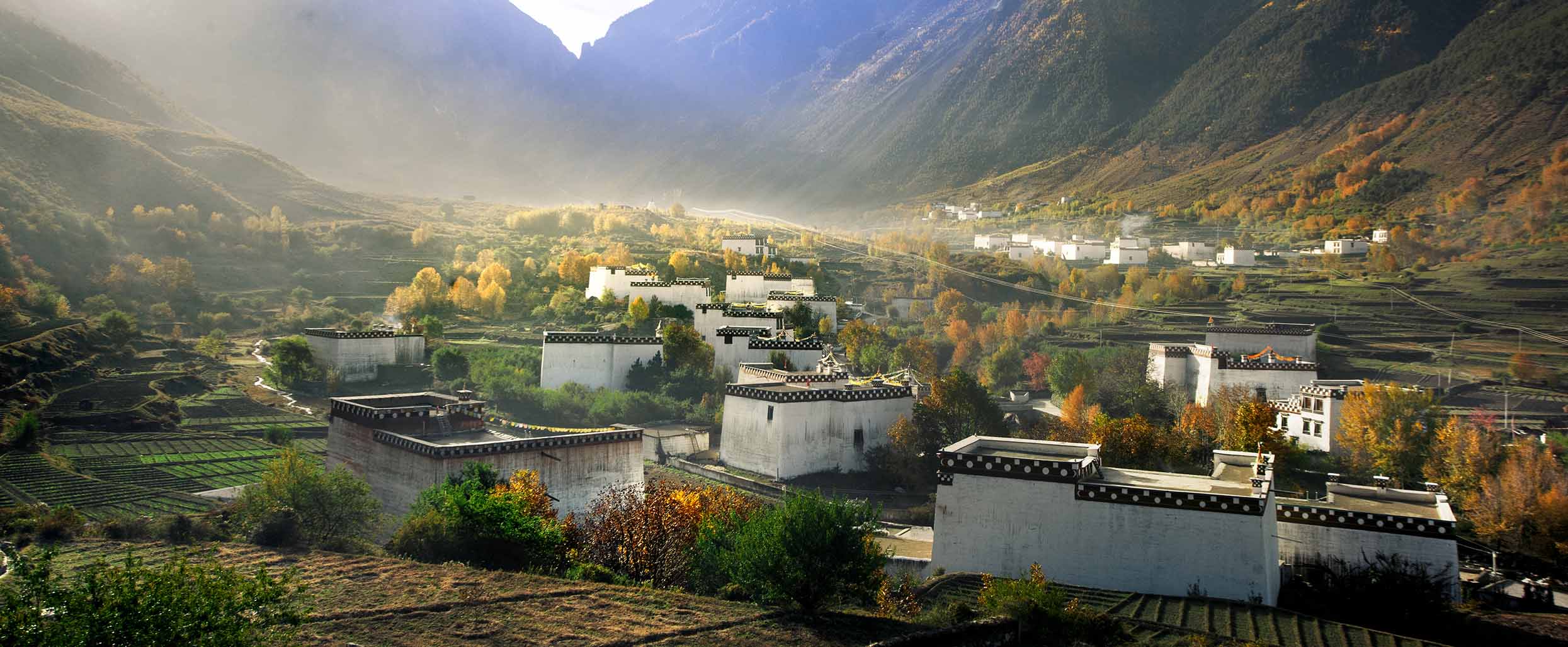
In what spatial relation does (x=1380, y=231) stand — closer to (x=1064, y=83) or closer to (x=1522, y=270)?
(x=1522, y=270)

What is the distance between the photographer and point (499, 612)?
41.1 feet

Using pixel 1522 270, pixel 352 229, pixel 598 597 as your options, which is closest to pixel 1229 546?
pixel 598 597

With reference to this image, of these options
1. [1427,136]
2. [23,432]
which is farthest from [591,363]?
[1427,136]

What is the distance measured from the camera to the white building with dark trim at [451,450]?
1888 cm

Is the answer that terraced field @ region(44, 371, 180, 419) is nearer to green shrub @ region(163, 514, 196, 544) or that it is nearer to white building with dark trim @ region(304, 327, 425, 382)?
white building with dark trim @ region(304, 327, 425, 382)

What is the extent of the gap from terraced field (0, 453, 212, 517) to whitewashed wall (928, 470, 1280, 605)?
14.7 meters

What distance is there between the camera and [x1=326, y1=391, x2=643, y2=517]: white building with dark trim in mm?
18875

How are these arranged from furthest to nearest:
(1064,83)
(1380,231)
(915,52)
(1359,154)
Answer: (915,52), (1064,83), (1359,154), (1380,231)

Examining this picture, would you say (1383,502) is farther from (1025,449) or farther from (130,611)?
(130,611)

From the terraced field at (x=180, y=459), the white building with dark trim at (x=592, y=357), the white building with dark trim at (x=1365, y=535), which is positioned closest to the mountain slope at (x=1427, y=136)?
the white building with dark trim at (x=592, y=357)

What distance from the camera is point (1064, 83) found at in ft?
400

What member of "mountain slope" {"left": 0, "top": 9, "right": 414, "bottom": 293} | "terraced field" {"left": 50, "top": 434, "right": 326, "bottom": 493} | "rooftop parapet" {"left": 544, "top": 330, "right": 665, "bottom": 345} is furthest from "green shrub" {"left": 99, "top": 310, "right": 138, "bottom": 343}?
"rooftop parapet" {"left": 544, "top": 330, "right": 665, "bottom": 345}

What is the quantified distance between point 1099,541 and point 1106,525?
283 millimetres

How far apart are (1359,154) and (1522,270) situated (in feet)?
88.1
